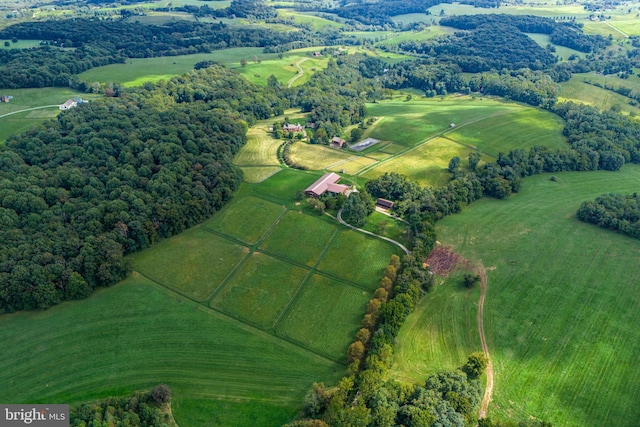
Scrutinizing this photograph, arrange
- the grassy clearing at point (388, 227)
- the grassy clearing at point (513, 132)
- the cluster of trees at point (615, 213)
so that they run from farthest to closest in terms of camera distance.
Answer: the grassy clearing at point (513, 132)
the cluster of trees at point (615, 213)
the grassy clearing at point (388, 227)

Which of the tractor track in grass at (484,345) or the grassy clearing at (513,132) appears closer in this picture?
the tractor track in grass at (484,345)

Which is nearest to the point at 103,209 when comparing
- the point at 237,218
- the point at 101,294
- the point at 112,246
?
the point at 112,246

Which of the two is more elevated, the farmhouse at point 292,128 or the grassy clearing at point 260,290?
the farmhouse at point 292,128

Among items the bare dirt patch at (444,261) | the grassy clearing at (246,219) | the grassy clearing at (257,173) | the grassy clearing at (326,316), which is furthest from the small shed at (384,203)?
the grassy clearing at (257,173)

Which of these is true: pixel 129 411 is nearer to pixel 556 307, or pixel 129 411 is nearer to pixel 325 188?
pixel 325 188

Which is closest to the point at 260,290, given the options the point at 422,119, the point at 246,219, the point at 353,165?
the point at 246,219

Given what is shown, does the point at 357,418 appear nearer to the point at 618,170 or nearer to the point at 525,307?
the point at 525,307

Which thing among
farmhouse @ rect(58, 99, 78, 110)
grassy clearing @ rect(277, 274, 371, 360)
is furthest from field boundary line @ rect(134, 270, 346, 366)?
farmhouse @ rect(58, 99, 78, 110)

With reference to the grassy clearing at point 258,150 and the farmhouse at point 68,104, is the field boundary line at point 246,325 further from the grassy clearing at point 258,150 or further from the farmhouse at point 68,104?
the farmhouse at point 68,104
